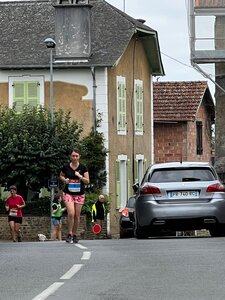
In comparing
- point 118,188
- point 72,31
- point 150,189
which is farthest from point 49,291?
point 118,188

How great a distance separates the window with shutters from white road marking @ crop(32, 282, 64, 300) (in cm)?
3300

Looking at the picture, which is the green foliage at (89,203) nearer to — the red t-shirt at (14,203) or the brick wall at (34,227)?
the brick wall at (34,227)

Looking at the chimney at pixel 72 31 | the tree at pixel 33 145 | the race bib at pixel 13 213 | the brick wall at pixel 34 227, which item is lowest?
the brick wall at pixel 34 227

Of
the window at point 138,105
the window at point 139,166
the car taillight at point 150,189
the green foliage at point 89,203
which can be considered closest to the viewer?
the car taillight at point 150,189

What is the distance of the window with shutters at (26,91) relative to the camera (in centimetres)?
4625

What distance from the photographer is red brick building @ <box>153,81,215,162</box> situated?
59.2m

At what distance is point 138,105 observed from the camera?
51.2 meters

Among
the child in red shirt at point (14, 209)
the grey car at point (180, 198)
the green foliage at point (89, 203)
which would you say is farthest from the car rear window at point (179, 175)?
the green foliage at point (89, 203)

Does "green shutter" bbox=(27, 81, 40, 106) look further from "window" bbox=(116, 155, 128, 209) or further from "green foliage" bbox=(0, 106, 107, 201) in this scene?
"window" bbox=(116, 155, 128, 209)

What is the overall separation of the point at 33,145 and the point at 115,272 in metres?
29.3

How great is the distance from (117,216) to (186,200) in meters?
23.2

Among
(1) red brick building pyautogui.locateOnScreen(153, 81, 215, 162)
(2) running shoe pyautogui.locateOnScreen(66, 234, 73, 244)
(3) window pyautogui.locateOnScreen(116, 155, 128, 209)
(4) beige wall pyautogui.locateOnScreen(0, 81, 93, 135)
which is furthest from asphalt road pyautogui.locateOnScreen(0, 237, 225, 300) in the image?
(1) red brick building pyautogui.locateOnScreen(153, 81, 215, 162)

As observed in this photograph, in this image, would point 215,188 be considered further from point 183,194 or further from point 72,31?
point 72,31

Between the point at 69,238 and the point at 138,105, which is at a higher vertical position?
the point at 138,105
